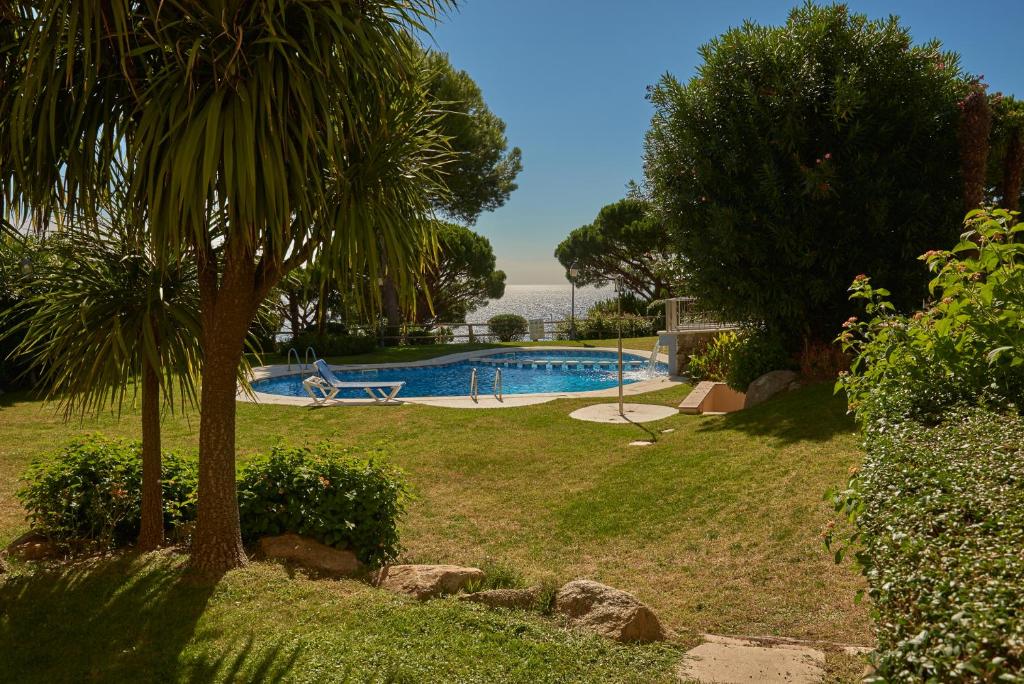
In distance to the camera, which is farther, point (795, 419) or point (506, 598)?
point (795, 419)

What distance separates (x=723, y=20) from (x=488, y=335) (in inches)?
734

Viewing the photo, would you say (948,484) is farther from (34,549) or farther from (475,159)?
(475,159)

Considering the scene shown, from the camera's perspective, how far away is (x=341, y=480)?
→ 512 cm

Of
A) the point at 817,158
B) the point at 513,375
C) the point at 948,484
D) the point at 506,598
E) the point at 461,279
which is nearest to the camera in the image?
the point at 948,484

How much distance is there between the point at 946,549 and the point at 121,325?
14.6 feet

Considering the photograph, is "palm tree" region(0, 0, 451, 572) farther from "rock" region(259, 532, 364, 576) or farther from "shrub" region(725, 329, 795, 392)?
"shrub" region(725, 329, 795, 392)

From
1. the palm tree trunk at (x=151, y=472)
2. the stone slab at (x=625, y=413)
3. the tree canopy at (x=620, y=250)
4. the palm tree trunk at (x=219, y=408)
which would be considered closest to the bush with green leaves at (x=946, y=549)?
the palm tree trunk at (x=219, y=408)

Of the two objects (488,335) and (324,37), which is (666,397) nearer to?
(324,37)

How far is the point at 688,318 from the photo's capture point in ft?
54.9

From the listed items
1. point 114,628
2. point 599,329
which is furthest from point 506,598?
point 599,329

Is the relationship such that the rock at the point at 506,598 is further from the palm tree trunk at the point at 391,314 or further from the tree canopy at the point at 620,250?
the tree canopy at the point at 620,250

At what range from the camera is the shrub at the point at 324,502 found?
4934 mm

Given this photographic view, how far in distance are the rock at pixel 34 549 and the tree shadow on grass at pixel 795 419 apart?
7.23 meters

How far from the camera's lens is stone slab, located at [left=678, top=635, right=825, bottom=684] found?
3.20 m
